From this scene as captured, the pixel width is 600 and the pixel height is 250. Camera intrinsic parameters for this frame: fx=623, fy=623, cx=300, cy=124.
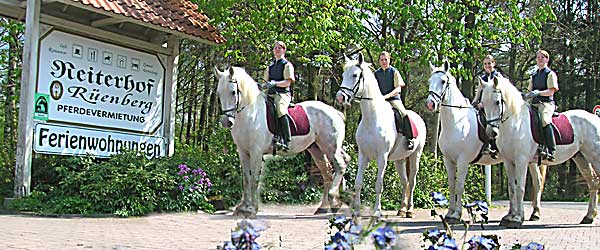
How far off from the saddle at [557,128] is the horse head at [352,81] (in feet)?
9.03

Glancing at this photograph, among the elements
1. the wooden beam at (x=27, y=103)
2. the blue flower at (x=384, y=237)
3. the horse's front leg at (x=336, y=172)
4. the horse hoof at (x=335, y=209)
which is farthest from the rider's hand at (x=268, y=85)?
the blue flower at (x=384, y=237)

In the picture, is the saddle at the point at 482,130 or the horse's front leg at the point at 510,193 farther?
the saddle at the point at 482,130

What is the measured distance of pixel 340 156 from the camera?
11641 millimetres

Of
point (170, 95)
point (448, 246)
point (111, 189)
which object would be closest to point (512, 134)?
point (111, 189)

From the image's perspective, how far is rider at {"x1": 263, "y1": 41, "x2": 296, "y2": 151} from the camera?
34.6 ft

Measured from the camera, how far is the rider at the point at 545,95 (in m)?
9.90

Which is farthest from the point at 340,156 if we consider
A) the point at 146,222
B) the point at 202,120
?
the point at 202,120

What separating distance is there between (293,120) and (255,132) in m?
0.90

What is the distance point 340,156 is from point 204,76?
15.9 meters

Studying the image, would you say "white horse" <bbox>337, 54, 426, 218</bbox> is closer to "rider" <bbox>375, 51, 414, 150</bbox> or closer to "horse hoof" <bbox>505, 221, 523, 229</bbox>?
"rider" <bbox>375, 51, 414, 150</bbox>

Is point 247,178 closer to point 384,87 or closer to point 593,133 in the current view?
point 384,87

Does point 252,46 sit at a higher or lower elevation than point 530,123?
higher

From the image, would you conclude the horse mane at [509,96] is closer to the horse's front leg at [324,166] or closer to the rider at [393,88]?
the rider at [393,88]

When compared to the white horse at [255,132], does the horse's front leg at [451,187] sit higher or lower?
lower
